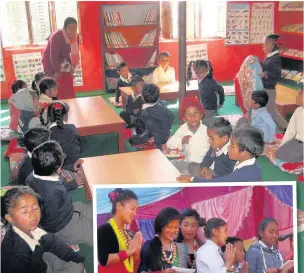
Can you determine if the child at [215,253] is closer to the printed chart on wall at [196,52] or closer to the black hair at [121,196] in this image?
the black hair at [121,196]

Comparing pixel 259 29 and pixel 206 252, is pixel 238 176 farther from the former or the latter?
pixel 259 29

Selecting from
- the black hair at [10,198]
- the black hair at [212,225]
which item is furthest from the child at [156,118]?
the black hair at [212,225]

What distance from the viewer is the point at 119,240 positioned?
4.47 ft

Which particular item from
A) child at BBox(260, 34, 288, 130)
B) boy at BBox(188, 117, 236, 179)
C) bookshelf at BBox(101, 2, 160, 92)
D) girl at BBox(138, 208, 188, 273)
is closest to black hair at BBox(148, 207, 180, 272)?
girl at BBox(138, 208, 188, 273)

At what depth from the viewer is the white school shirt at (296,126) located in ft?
10.9

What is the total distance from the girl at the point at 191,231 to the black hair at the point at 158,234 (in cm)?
3

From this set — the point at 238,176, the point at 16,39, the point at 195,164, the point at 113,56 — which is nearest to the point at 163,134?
the point at 195,164

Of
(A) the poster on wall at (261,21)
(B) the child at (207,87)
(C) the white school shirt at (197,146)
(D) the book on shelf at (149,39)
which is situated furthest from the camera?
(A) the poster on wall at (261,21)

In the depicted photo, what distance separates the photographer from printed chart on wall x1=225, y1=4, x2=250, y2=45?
7.19 m

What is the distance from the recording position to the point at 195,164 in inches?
105

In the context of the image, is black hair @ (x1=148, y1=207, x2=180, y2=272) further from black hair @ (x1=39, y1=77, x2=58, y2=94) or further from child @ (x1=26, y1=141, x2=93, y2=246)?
black hair @ (x1=39, y1=77, x2=58, y2=94)

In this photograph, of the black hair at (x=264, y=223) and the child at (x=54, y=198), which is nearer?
the black hair at (x=264, y=223)

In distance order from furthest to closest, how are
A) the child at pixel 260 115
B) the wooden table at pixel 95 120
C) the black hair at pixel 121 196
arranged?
the child at pixel 260 115 → the wooden table at pixel 95 120 → the black hair at pixel 121 196

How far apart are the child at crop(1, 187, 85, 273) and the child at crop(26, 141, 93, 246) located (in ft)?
0.99
